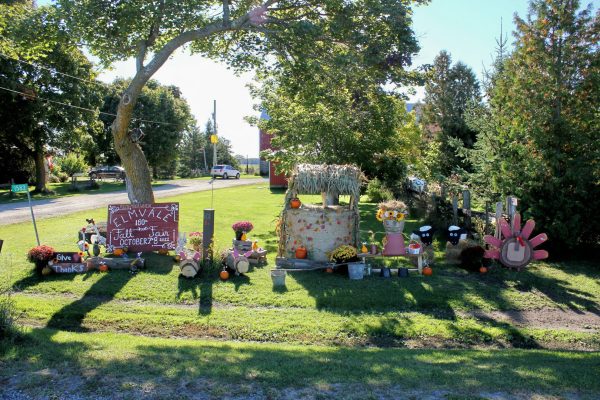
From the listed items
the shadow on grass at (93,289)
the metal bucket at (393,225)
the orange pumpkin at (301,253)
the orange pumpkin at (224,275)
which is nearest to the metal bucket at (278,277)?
the orange pumpkin at (224,275)

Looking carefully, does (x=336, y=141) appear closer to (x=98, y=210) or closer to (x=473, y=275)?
(x=473, y=275)

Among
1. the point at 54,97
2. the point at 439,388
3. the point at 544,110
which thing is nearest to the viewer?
the point at 439,388

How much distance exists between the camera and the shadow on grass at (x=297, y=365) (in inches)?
186

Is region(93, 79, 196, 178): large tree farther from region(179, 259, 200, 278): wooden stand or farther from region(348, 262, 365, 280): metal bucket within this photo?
region(348, 262, 365, 280): metal bucket

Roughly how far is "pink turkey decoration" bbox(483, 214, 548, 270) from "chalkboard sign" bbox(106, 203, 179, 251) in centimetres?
804

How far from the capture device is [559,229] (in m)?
12.6

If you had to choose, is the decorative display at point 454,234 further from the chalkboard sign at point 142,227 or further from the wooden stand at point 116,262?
the wooden stand at point 116,262

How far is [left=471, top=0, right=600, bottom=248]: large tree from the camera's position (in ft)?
41.7

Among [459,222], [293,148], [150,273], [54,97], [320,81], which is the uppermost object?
[54,97]

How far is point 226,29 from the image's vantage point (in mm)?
12148

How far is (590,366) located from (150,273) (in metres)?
8.76

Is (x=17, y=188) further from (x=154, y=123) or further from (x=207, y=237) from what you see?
(x=154, y=123)

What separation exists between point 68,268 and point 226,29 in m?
7.00

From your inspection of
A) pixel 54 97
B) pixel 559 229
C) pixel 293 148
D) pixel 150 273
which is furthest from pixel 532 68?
pixel 54 97
